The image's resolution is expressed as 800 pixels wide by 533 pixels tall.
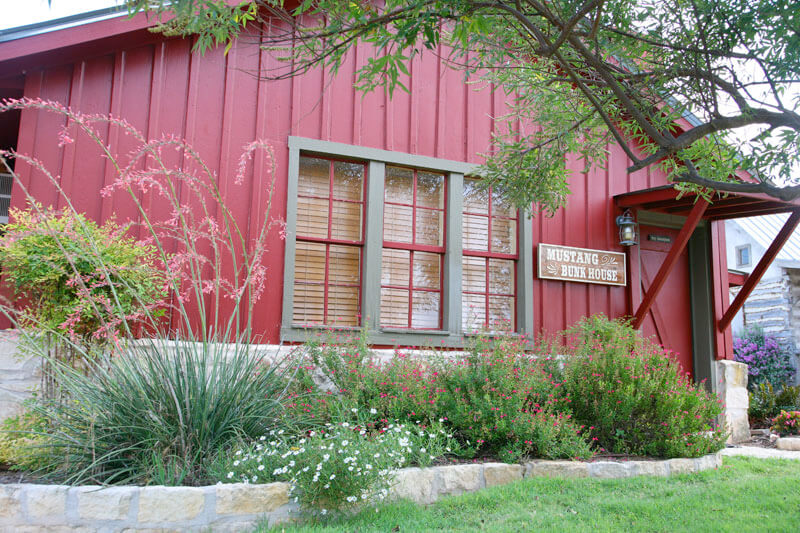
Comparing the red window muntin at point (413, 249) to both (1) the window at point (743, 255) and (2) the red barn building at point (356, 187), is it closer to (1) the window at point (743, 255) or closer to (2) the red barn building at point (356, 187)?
(2) the red barn building at point (356, 187)

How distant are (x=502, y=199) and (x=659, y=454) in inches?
133

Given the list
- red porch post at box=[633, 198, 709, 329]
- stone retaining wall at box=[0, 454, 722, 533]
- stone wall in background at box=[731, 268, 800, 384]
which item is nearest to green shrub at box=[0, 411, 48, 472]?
stone retaining wall at box=[0, 454, 722, 533]

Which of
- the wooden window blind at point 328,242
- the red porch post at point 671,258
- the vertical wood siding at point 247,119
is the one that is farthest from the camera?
the red porch post at point 671,258

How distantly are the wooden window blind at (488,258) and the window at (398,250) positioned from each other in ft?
0.04

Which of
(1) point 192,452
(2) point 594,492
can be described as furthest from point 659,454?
(1) point 192,452

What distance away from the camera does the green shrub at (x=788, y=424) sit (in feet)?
27.3

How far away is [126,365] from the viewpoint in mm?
4445

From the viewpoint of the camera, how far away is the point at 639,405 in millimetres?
5762

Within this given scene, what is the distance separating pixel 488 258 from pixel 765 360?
8.42 m

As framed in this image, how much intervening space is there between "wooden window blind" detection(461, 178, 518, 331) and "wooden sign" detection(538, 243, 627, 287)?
40 cm

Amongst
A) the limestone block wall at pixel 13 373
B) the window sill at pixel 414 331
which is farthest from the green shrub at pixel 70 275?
the window sill at pixel 414 331

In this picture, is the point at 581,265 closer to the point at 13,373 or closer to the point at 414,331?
the point at 414,331

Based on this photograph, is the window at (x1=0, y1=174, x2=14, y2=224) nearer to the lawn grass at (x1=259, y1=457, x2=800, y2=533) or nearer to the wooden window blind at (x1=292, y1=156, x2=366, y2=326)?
the wooden window blind at (x1=292, y1=156, x2=366, y2=326)

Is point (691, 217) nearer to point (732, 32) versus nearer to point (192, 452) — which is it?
point (732, 32)
